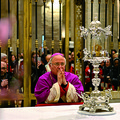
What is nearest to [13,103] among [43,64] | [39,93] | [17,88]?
[17,88]

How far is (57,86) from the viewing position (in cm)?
312

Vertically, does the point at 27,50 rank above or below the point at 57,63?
above

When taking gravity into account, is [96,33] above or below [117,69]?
above

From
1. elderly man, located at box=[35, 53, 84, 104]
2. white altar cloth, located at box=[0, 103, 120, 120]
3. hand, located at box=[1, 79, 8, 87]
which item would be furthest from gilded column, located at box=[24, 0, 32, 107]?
white altar cloth, located at box=[0, 103, 120, 120]

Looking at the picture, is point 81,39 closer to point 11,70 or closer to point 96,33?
point 11,70

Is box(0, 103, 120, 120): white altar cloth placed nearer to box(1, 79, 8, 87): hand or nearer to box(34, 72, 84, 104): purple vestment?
box(34, 72, 84, 104): purple vestment

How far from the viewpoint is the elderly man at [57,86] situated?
3.11m

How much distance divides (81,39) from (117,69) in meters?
0.88

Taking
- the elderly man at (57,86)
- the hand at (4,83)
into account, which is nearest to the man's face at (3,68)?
the hand at (4,83)

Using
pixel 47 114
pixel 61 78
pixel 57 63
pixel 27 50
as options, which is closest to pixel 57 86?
pixel 61 78

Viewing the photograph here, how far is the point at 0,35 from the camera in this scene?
4500 mm

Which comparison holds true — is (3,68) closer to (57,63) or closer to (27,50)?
(27,50)

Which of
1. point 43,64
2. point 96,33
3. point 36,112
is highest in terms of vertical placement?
point 96,33

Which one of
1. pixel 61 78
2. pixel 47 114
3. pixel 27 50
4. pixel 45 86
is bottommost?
pixel 47 114
